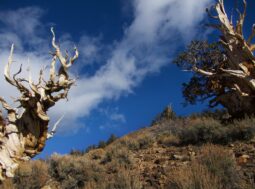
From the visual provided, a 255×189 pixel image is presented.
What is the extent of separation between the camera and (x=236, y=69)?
14836 millimetres

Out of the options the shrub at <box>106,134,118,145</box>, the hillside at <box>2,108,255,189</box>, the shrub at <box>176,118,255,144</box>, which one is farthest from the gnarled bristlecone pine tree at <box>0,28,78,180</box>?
the shrub at <box>106,134,118,145</box>

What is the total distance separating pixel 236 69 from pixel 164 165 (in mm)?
6561

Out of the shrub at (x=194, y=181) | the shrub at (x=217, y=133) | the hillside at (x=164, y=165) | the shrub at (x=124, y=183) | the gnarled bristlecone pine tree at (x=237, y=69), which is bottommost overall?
the shrub at (x=194, y=181)

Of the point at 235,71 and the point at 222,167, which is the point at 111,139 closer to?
the point at 235,71

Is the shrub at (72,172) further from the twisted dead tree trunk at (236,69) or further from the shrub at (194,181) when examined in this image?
the twisted dead tree trunk at (236,69)

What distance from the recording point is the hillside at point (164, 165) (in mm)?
7505

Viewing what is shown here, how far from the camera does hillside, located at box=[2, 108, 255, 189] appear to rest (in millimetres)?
7505

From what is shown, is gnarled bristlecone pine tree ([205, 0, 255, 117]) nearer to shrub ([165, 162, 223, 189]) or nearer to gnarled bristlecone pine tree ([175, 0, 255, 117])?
gnarled bristlecone pine tree ([175, 0, 255, 117])

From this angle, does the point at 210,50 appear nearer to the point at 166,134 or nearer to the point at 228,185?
the point at 166,134

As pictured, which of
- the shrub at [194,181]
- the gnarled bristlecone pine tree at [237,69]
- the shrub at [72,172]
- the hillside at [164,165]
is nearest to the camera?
the shrub at [194,181]

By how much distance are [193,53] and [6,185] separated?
588 inches

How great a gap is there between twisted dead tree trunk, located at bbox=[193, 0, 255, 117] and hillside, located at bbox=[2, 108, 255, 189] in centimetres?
255

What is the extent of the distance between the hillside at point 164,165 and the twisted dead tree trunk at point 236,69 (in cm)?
255

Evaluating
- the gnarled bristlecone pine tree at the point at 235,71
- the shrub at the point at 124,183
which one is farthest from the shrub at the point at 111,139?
the shrub at the point at 124,183
